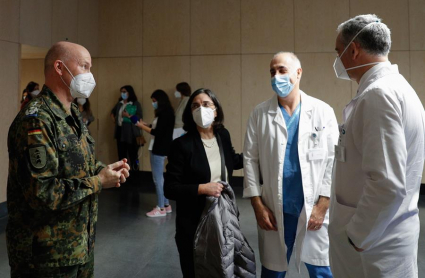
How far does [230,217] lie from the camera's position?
2.27 meters

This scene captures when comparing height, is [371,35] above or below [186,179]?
above

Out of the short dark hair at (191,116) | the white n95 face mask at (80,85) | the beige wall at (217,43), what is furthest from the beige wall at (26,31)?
the white n95 face mask at (80,85)

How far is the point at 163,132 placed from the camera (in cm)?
538

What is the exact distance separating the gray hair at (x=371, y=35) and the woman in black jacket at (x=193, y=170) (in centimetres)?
111

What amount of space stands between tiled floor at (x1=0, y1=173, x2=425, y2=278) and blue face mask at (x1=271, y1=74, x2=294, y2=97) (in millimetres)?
1857

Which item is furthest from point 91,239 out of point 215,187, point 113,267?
point 113,267

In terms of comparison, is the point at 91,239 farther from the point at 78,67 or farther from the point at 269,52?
the point at 269,52

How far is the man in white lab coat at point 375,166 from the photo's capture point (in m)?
1.42

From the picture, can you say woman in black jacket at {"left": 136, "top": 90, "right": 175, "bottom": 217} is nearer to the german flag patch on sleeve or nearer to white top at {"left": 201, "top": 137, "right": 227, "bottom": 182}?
white top at {"left": 201, "top": 137, "right": 227, "bottom": 182}

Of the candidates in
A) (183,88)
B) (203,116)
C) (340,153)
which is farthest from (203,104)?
(183,88)

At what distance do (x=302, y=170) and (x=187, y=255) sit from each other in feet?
2.90

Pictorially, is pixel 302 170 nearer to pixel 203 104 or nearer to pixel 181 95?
pixel 203 104

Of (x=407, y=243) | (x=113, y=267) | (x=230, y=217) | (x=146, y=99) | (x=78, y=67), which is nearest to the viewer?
(x=407, y=243)

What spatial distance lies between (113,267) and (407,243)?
2.82m
